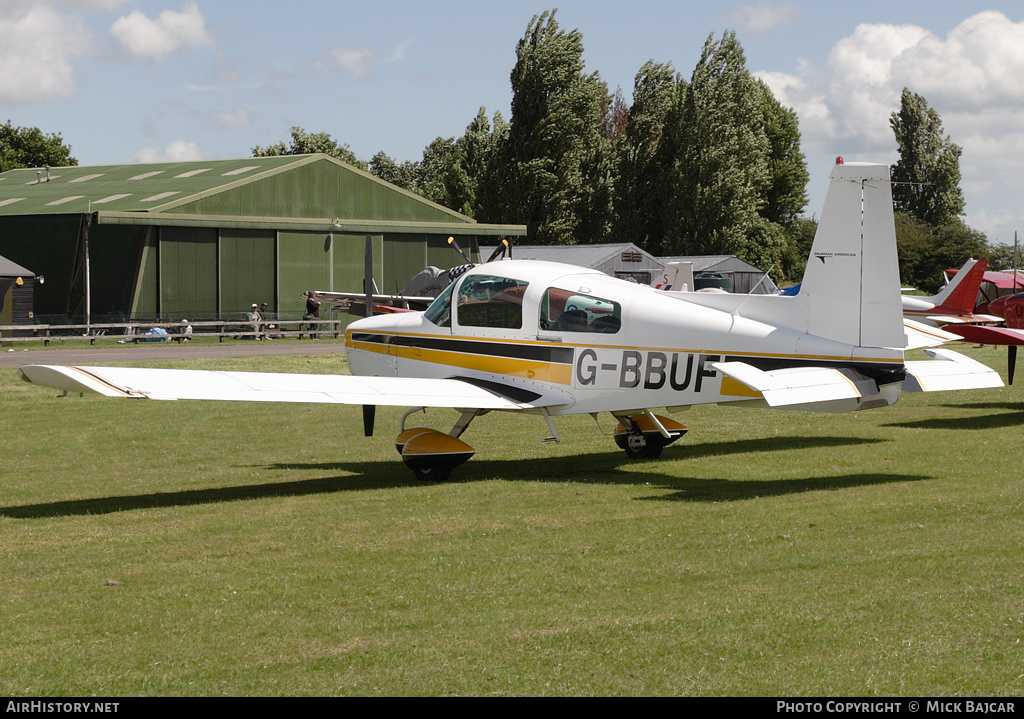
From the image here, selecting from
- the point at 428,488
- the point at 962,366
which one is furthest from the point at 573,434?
the point at 962,366

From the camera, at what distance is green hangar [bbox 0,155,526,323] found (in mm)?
42281

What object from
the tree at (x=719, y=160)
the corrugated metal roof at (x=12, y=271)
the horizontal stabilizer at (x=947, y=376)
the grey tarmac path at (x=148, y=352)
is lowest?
the grey tarmac path at (x=148, y=352)

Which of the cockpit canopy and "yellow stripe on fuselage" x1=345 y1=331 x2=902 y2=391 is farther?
the cockpit canopy

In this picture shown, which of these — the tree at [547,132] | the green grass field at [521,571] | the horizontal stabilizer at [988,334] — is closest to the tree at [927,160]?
the tree at [547,132]

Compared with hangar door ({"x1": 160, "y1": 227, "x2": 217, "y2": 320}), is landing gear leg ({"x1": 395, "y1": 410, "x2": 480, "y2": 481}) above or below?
below

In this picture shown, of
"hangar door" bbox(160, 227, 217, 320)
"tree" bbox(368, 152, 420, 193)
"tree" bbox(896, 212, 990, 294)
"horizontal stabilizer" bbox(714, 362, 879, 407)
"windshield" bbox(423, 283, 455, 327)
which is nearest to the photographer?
"horizontal stabilizer" bbox(714, 362, 879, 407)

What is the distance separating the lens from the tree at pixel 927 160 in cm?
8806

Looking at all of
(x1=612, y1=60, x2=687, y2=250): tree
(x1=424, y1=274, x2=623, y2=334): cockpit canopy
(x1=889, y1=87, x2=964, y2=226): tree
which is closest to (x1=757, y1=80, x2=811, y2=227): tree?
(x1=889, y1=87, x2=964, y2=226): tree

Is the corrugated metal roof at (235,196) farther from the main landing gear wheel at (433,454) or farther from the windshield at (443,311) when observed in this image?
the main landing gear wheel at (433,454)

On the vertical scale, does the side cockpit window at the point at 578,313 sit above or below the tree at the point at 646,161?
below

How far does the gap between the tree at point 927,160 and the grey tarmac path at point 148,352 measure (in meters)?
63.9

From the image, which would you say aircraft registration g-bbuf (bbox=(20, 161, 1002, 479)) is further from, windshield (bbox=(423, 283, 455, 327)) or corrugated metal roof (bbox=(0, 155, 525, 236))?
corrugated metal roof (bbox=(0, 155, 525, 236))

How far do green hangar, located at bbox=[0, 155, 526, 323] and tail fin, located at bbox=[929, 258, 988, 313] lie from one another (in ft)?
81.5

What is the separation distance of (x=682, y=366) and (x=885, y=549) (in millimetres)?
3489
